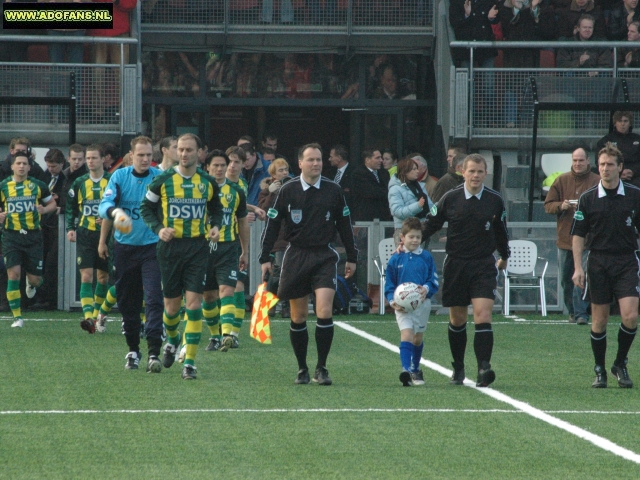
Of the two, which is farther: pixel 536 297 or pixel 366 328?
pixel 536 297

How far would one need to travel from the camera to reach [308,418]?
26.7 ft

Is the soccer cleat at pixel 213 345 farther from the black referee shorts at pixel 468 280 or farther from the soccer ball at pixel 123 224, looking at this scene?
the black referee shorts at pixel 468 280

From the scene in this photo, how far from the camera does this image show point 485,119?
19594mm

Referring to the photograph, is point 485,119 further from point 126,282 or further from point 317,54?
point 126,282

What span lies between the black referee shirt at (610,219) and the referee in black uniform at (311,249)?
1925 millimetres

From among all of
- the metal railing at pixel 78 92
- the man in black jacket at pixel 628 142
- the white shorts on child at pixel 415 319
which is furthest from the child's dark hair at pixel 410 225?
the metal railing at pixel 78 92

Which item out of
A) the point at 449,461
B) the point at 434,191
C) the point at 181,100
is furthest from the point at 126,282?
the point at 181,100

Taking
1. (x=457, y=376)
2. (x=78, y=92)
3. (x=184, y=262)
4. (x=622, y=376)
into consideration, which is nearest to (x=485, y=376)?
(x=457, y=376)

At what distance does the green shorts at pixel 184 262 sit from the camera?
9883mm

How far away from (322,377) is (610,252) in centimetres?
250

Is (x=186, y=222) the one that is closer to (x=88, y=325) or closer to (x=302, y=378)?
(x=302, y=378)

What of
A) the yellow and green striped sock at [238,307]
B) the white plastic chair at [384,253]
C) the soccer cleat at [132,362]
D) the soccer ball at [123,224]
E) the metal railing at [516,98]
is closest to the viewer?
the soccer ball at [123,224]

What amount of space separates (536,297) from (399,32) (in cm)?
710

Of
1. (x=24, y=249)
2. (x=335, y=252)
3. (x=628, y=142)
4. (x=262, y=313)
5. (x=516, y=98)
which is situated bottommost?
(x=262, y=313)
